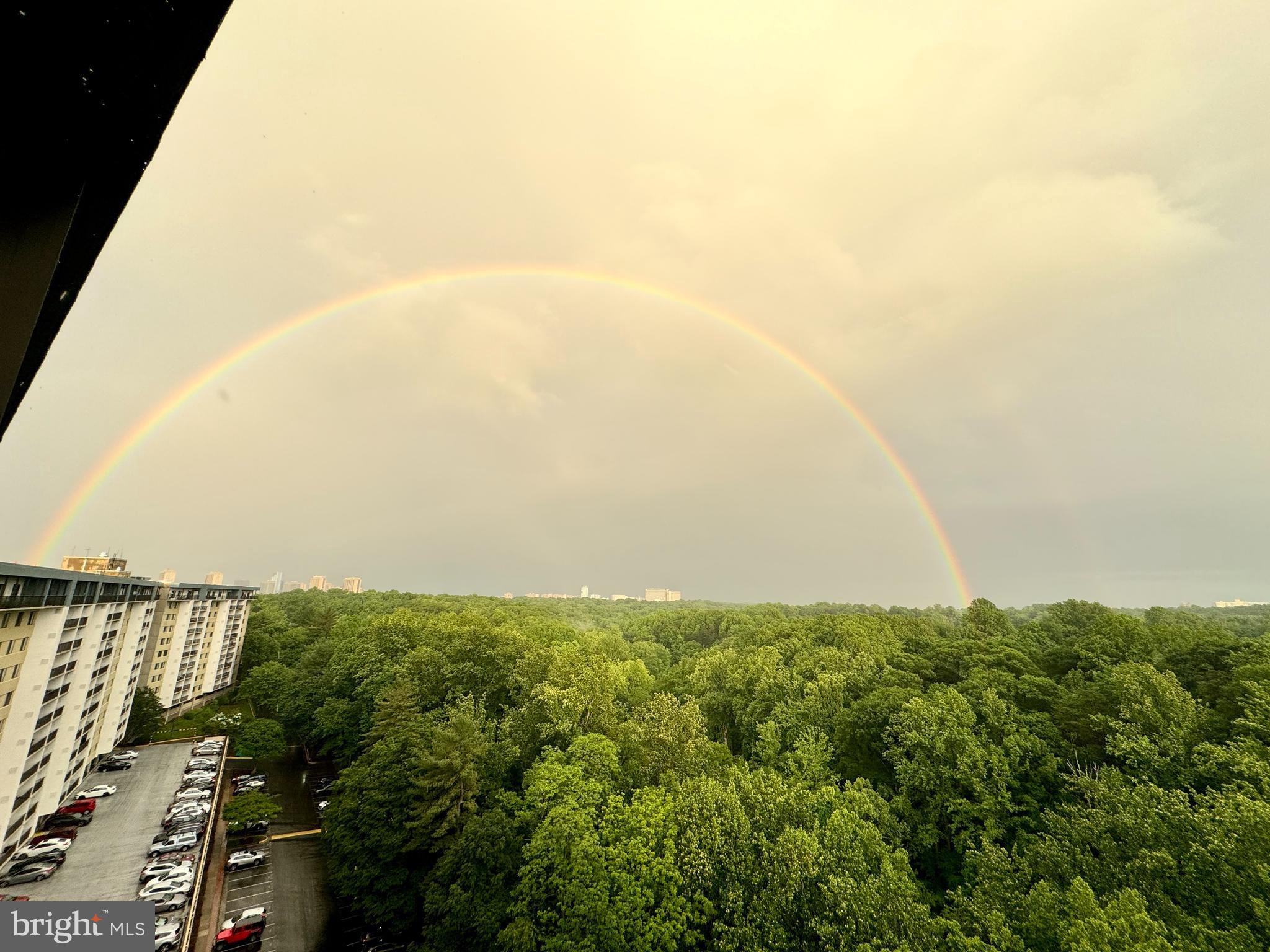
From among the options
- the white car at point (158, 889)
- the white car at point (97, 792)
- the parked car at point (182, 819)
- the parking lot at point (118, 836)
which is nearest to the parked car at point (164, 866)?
the parking lot at point (118, 836)

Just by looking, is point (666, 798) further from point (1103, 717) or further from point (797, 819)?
point (1103, 717)

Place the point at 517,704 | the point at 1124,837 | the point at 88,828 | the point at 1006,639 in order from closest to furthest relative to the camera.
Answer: the point at 1124,837, the point at 88,828, the point at 517,704, the point at 1006,639

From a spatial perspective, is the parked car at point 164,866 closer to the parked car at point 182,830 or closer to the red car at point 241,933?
the parked car at point 182,830

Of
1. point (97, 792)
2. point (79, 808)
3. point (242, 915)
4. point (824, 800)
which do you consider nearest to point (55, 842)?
point (79, 808)

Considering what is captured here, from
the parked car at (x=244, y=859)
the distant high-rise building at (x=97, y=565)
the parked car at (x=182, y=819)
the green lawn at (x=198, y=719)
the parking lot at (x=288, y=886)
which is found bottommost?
the parking lot at (x=288, y=886)

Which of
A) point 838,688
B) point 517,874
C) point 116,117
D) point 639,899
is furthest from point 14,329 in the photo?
point 838,688
